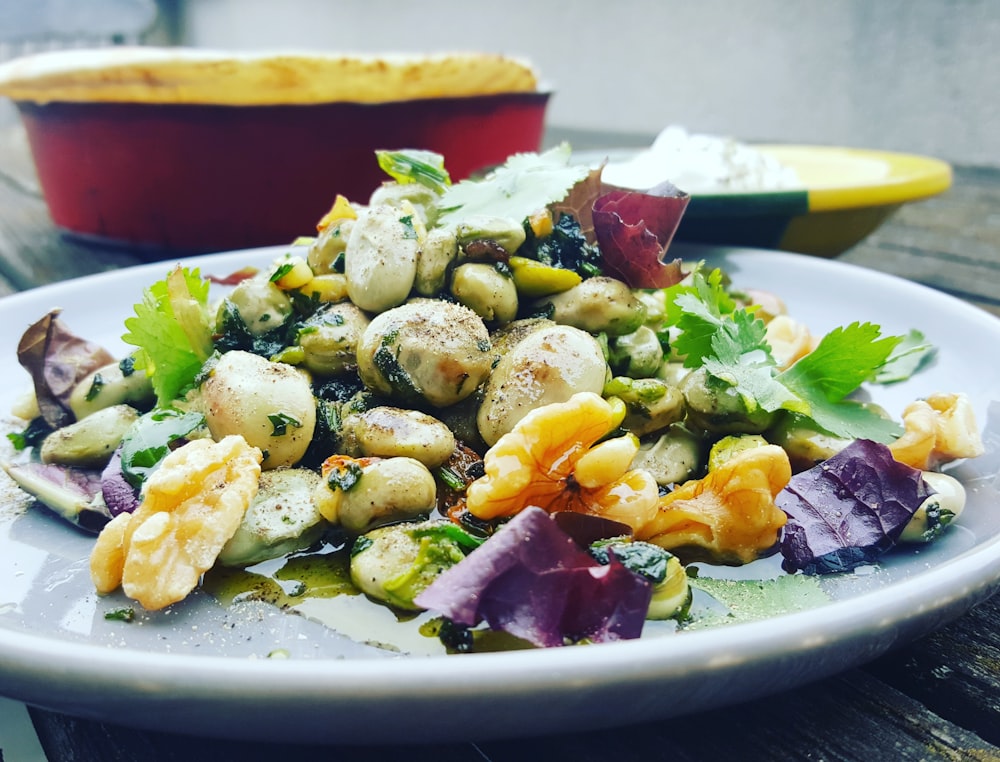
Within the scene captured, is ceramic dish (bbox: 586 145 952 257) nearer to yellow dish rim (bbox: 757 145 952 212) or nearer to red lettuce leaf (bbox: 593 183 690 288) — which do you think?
yellow dish rim (bbox: 757 145 952 212)

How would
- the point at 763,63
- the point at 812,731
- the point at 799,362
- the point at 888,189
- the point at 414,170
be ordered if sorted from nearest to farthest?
1. the point at 812,731
2. the point at 799,362
3. the point at 414,170
4. the point at 888,189
5. the point at 763,63

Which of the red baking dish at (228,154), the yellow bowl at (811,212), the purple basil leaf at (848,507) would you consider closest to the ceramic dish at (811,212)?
the yellow bowl at (811,212)

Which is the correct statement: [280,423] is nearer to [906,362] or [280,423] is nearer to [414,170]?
[414,170]

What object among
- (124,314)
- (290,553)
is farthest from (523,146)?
(290,553)

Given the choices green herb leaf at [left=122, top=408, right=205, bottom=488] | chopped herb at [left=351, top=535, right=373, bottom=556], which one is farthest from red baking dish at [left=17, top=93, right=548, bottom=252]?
Result: chopped herb at [left=351, top=535, right=373, bottom=556]

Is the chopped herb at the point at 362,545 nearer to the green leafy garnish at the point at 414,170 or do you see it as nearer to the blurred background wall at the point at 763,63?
the green leafy garnish at the point at 414,170

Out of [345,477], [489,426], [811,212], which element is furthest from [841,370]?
[811,212]
